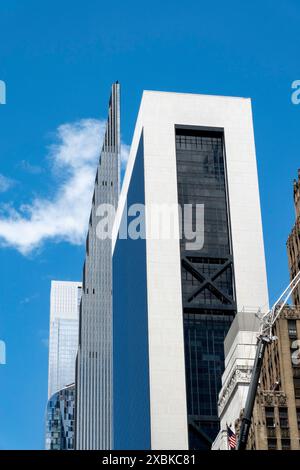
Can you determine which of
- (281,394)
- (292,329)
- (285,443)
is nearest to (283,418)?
(285,443)

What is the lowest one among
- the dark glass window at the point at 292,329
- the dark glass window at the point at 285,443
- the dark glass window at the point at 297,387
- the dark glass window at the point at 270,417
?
the dark glass window at the point at 285,443

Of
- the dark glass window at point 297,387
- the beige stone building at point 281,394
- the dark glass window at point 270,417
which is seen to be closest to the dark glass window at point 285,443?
the beige stone building at point 281,394

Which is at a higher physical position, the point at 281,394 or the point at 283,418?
the point at 281,394

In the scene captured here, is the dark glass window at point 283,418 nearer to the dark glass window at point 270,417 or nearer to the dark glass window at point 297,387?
the dark glass window at point 270,417

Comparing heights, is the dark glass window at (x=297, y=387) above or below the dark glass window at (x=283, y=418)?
above

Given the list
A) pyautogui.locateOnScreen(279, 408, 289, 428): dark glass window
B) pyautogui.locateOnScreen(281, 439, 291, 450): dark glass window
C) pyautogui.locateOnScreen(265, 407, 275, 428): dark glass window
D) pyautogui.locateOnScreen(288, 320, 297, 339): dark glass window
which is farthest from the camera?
pyautogui.locateOnScreen(288, 320, 297, 339): dark glass window

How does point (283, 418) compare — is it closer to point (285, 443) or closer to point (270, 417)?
point (270, 417)

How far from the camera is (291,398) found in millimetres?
113812

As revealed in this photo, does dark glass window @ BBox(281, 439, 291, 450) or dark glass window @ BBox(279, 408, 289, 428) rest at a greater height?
dark glass window @ BBox(279, 408, 289, 428)

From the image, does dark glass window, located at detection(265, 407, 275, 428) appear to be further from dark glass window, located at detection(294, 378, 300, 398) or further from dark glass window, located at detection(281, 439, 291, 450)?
dark glass window, located at detection(294, 378, 300, 398)

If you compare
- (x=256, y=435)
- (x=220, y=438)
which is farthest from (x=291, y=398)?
(x=220, y=438)

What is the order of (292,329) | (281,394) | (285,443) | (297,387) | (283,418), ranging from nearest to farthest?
(285,443) < (283,418) < (281,394) < (297,387) < (292,329)

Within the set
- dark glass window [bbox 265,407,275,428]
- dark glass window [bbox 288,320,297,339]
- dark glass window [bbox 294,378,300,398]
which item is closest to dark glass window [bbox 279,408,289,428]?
dark glass window [bbox 265,407,275,428]
